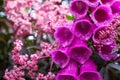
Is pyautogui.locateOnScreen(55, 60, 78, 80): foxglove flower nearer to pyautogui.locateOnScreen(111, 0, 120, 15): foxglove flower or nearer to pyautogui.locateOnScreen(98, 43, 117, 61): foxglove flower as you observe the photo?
pyautogui.locateOnScreen(98, 43, 117, 61): foxglove flower

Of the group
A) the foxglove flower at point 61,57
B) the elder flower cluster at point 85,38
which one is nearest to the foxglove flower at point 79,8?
the elder flower cluster at point 85,38

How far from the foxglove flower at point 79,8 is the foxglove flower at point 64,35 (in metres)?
0.05

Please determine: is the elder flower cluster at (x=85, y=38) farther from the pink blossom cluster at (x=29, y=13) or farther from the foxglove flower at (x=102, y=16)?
the pink blossom cluster at (x=29, y=13)

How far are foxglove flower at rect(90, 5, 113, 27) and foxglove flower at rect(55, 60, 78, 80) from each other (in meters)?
0.13

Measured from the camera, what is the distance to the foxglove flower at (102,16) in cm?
94

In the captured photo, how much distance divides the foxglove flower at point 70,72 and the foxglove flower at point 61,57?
14mm

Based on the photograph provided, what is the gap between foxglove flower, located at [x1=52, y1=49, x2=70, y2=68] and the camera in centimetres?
95

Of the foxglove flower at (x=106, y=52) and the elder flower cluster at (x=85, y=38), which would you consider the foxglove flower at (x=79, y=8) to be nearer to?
the elder flower cluster at (x=85, y=38)

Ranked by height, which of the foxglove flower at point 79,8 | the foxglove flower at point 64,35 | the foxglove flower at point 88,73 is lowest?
the foxglove flower at point 88,73

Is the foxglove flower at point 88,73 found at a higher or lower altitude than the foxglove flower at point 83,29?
lower

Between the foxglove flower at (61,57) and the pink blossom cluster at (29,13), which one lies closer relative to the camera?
the foxglove flower at (61,57)

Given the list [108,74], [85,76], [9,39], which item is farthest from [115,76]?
[9,39]

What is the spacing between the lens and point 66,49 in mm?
955

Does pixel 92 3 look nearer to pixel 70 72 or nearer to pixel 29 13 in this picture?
pixel 70 72
